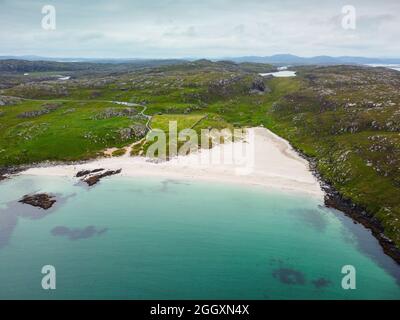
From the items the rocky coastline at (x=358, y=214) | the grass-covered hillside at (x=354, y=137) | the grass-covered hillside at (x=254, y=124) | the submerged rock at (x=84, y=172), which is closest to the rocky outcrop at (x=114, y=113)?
Result: the grass-covered hillside at (x=254, y=124)

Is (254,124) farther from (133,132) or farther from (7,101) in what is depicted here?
(7,101)

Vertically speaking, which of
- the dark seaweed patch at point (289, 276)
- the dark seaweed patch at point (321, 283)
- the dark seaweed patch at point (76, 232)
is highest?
the dark seaweed patch at point (76, 232)

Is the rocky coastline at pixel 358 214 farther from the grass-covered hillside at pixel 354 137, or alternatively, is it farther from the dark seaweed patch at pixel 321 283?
the dark seaweed patch at pixel 321 283

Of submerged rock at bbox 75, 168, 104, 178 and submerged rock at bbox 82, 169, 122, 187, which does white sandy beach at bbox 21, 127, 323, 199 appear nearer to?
submerged rock at bbox 75, 168, 104, 178

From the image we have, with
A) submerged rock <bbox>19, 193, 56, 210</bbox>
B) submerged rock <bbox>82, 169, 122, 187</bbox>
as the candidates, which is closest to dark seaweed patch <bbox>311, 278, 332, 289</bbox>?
submerged rock <bbox>19, 193, 56, 210</bbox>

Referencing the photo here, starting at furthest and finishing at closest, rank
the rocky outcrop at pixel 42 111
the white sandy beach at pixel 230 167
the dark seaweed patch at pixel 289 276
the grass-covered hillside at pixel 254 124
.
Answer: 1. the rocky outcrop at pixel 42 111
2. the white sandy beach at pixel 230 167
3. the grass-covered hillside at pixel 254 124
4. the dark seaweed patch at pixel 289 276
